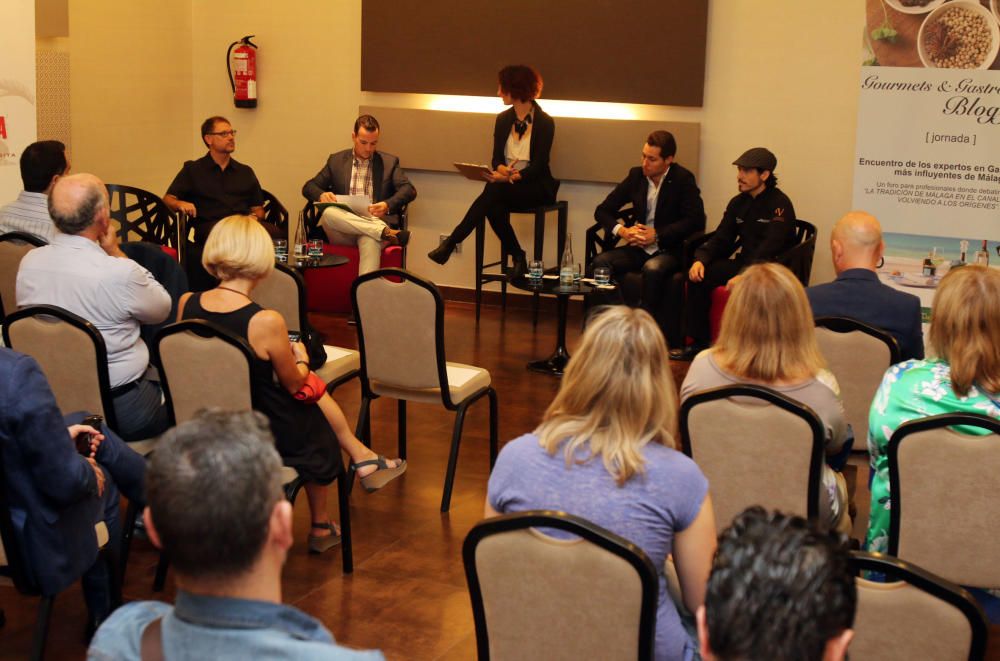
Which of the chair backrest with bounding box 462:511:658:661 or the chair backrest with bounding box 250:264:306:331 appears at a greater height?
the chair backrest with bounding box 250:264:306:331

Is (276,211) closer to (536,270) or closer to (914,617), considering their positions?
(536,270)

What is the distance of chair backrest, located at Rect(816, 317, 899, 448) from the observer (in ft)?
13.8

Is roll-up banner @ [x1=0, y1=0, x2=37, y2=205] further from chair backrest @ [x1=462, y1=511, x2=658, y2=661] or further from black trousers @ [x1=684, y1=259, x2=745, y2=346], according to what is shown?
chair backrest @ [x1=462, y1=511, x2=658, y2=661]

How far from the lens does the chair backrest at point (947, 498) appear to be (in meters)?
2.99

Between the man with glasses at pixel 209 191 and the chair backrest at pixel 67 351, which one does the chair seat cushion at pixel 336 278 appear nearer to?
the man with glasses at pixel 209 191

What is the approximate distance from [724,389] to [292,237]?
7.32m

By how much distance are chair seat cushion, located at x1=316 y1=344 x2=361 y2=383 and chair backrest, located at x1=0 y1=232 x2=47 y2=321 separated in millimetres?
1402

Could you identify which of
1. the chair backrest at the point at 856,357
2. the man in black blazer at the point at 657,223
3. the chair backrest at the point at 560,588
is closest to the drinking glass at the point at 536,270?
the man in black blazer at the point at 657,223

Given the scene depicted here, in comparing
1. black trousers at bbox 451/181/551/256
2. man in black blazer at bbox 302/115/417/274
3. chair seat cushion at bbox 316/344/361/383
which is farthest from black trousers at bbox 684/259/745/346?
chair seat cushion at bbox 316/344/361/383

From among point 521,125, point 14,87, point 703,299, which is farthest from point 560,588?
point 521,125

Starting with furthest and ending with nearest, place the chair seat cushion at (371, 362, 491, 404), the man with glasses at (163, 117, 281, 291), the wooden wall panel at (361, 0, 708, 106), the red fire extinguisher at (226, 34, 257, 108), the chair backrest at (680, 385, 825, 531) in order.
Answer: the red fire extinguisher at (226, 34, 257, 108)
the wooden wall panel at (361, 0, 708, 106)
the man with glasses at (163, 117, 281, 291)
the chair seat cushion at (371, 362, 491, 404)
the chair backrest at (680, 385, 825, 531)

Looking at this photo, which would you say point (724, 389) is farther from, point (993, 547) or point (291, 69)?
point (291, 69)

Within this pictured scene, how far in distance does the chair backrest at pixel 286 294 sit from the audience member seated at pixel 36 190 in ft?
4.06

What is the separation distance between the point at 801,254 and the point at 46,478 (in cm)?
552
